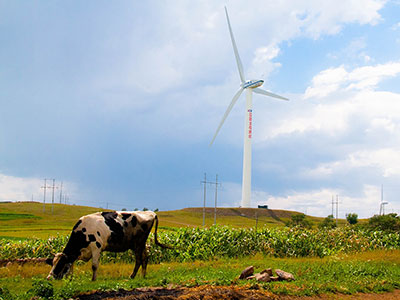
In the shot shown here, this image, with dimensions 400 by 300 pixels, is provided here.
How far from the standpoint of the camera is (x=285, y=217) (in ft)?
315

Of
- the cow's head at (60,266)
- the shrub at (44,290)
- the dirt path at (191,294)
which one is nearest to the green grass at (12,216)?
the cow's head at (60,266)

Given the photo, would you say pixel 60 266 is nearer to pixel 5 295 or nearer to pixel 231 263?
pixel 5 295

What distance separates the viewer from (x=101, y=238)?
39.8ft

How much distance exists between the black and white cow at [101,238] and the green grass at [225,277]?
0.60 metres

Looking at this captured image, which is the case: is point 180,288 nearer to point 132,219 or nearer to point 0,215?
point 132,219

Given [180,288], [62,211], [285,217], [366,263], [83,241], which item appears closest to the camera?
[180,288]

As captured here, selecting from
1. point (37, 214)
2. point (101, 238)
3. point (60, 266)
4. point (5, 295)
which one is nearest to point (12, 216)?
point (37, 214)

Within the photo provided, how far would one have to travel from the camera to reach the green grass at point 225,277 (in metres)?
10.7

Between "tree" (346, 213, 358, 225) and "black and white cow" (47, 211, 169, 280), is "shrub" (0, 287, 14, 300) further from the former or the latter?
"tree" (346, 213, 358, 225)

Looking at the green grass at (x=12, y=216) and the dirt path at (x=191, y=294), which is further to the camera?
the green grass at (x=12, y=216)

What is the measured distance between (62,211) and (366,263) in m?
71.9

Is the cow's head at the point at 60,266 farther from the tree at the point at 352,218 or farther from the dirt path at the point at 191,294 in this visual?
the tree at the point at 352,218

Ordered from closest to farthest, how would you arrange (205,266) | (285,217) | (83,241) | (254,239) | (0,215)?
(83,241), (205,266), (254,239), (0,215), (285,217)

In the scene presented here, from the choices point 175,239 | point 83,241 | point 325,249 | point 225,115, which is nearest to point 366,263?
point 325,249
